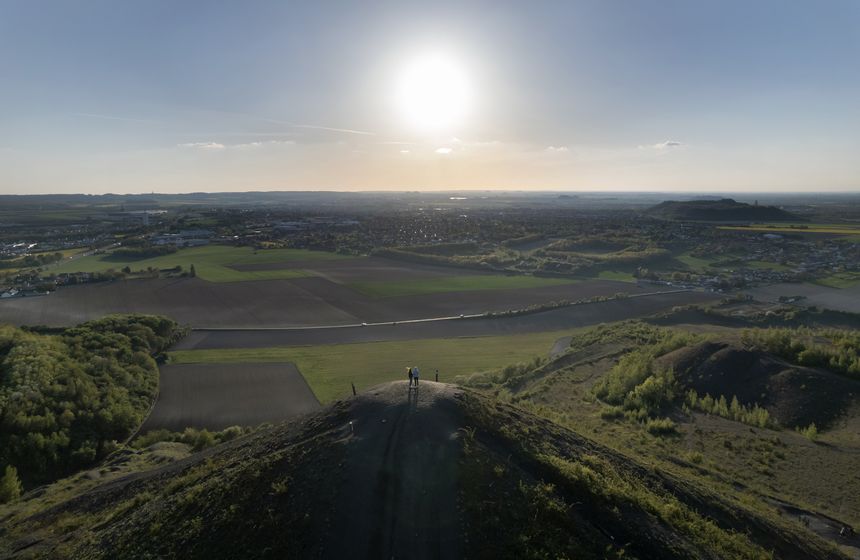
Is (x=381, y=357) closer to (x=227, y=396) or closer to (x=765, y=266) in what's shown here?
(x=227, y=396)

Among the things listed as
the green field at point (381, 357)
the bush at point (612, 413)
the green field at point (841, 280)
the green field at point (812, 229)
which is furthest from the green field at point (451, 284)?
the green field at point (812, 229)

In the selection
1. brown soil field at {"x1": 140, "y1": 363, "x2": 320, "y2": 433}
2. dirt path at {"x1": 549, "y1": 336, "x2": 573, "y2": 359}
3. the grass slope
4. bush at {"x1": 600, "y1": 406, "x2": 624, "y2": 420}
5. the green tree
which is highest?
the grass slope

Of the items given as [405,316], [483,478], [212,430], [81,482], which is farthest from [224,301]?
[483,478]

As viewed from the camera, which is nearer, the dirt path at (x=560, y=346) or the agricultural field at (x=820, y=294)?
the dirt path at (x=560, y=346)

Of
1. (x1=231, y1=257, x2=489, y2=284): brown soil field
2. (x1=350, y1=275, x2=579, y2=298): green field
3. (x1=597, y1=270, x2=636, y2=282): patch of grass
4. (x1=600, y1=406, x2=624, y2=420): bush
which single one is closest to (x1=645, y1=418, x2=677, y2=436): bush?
(x1=600, y1=406, x2=624, y2=420): bush

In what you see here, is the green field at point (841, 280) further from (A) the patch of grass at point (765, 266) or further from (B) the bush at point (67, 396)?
(B) the bush at point (67, 396)

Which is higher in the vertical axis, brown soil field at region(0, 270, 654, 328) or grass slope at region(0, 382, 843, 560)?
grass slope at region(0, 382, 843, 560)

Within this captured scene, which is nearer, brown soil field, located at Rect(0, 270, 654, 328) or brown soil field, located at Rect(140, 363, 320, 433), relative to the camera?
brown soil field, located at Rect(140, 363, 320, 433)

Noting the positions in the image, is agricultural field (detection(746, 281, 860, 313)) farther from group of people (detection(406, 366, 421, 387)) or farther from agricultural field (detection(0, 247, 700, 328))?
group of people (detection(406, 366, 421, 387))
